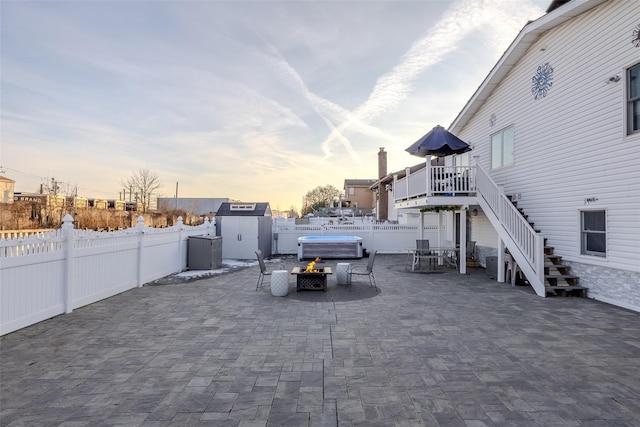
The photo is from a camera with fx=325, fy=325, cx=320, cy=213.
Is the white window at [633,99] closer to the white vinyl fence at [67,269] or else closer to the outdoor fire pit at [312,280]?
the outdoor fire pit at [312,280]

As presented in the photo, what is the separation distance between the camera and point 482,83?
37.2 ft

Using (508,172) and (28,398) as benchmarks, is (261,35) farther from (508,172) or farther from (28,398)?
(28,398)

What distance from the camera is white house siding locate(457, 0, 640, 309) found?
6.49 meters

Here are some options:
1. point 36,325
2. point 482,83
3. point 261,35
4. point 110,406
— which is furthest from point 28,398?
point 482,83

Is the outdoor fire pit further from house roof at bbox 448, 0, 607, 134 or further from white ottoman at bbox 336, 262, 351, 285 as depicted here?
house roof at bbox 448, 0, 607, 134

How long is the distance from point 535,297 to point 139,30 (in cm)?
1364

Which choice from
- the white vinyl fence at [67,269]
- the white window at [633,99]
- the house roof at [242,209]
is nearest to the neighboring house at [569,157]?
the white window at [633,99]

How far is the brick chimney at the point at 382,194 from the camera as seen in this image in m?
30.2

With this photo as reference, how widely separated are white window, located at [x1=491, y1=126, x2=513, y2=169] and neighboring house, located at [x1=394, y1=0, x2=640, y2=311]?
0.04 m

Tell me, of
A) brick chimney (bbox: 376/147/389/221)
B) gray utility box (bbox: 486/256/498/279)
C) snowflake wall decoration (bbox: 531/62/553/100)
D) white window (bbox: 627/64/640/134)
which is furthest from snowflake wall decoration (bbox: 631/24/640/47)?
brick chimney (bbox: 376/147/389/221)

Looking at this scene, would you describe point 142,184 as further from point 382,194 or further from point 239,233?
point 239,233

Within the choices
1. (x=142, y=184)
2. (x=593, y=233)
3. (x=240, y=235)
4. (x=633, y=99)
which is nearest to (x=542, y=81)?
(x=633, y=99)

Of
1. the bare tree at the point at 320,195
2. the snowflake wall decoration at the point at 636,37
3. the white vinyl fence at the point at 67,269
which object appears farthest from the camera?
the bare tree at the point at 320,195

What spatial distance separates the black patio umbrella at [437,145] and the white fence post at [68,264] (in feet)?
30.8
